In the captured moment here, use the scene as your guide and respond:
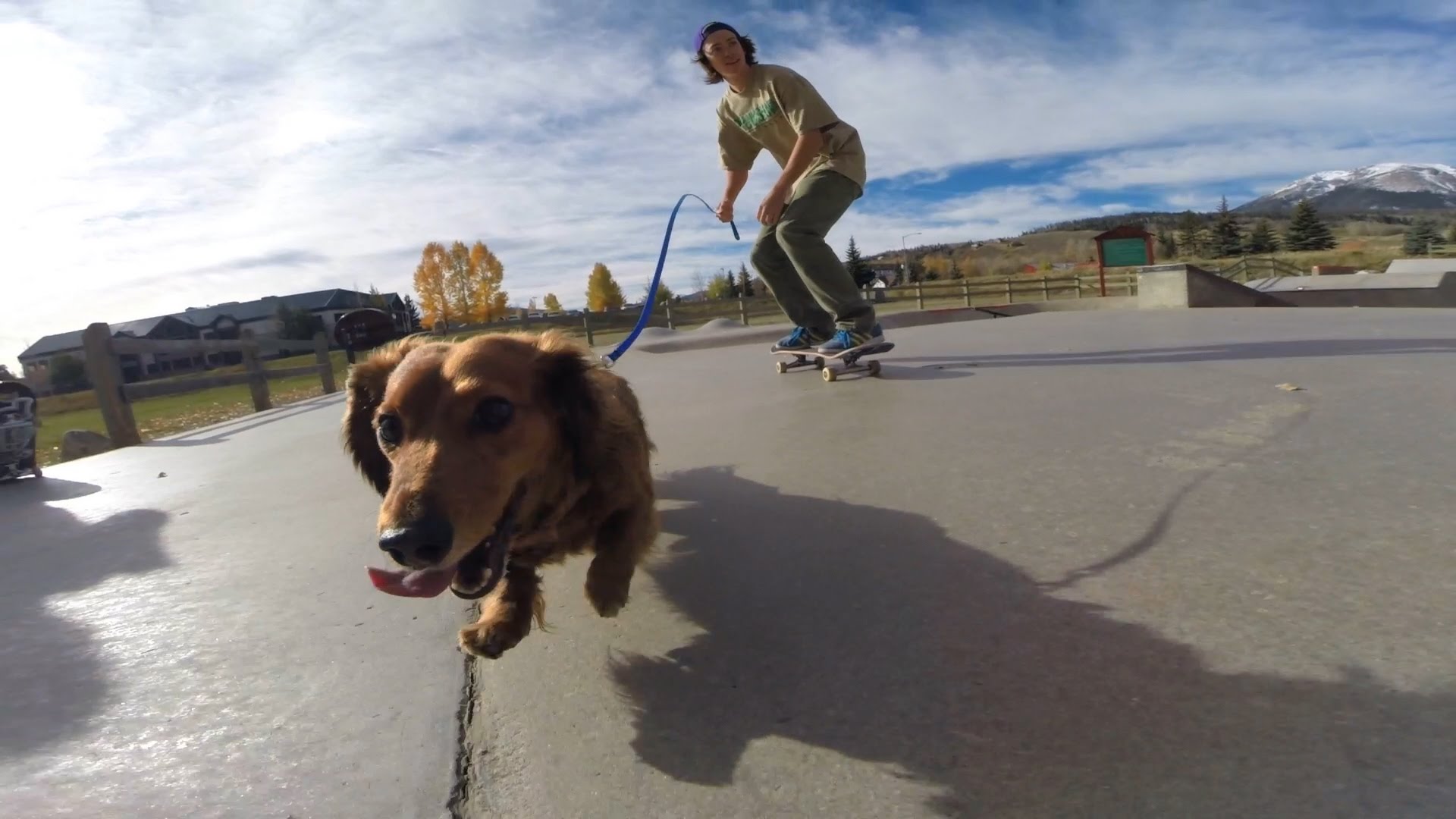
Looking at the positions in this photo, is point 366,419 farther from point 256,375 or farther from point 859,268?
point 859,268

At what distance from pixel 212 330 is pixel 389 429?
23.8m

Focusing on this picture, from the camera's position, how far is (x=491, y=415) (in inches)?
61.2

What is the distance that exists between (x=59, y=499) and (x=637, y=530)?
2952 mm

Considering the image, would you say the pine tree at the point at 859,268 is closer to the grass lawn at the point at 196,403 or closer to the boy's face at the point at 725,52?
the grass lawn at the point at 196,403

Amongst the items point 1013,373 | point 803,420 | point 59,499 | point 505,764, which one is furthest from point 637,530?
point 59,499

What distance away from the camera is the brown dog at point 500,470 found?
4.25 ft

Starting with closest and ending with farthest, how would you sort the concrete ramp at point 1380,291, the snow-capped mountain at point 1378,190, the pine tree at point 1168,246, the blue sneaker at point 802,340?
the blue sneaker at point 802,340 < the concrete ramp at point 1380,291 < the pine tree at point 1168,246 < the snow-capped mountain at point 1378,190

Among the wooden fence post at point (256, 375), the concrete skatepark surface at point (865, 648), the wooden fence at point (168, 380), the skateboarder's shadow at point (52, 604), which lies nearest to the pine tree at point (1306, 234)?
the wooden fence at point (168, 380)

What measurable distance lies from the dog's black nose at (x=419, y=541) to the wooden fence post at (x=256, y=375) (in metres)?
9.24

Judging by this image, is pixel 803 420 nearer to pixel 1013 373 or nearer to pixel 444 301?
pixel 1013 373

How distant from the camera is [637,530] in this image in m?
1.76

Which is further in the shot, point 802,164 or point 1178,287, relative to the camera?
point 1178,287

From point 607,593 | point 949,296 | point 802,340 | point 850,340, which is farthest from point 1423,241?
point 607,593

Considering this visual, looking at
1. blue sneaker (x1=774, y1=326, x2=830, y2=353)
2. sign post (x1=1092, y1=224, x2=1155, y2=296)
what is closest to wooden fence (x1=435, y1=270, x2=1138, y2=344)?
sign post (x1=1092, y1=224, x2=1155, y2=296)
